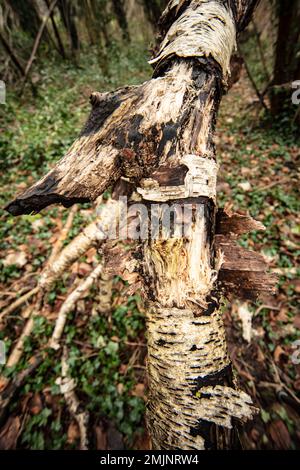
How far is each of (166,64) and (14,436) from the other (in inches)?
113

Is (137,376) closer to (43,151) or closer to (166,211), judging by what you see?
(166,211)

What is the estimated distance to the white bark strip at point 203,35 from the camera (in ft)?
3.60

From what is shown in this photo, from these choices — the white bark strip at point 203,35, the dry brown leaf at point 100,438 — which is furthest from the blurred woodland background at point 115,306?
the white bark strip at point 203,35

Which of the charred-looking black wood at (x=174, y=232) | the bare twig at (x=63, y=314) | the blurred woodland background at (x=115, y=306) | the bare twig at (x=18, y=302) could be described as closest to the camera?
the charred-looking black wood at (x=174, y=232)

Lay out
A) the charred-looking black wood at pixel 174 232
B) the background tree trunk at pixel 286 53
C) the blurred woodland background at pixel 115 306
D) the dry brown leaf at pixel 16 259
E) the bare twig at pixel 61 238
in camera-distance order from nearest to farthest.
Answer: the charred-looking black wood at pixel 174 232, the blurred woodland background at pixel 115 306, the bare twig at pixel 61 238, the dry brown leaf at pixel 16 259, the background tree trunk at pixel 286 53

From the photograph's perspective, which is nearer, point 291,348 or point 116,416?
point 116,416

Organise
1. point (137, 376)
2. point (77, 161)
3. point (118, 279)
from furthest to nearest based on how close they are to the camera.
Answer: point (118, 279), point (137, 376), point (77, 161)

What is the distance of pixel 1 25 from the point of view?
19.2ft

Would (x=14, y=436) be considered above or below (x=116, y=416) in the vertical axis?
below

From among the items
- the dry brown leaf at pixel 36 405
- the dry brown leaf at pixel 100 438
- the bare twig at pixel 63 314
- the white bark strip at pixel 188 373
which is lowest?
the dry brown leaf at pixel 100 438

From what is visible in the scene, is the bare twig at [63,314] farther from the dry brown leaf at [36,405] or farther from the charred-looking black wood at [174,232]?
the charred-looking black wood at [174,232]

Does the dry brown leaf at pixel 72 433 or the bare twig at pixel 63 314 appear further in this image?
the bare twig at pixel 63 314

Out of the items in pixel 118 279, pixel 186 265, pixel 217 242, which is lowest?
pixel 186 265

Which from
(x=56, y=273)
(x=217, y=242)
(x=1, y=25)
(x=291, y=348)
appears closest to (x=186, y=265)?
(x=217, y=242)
